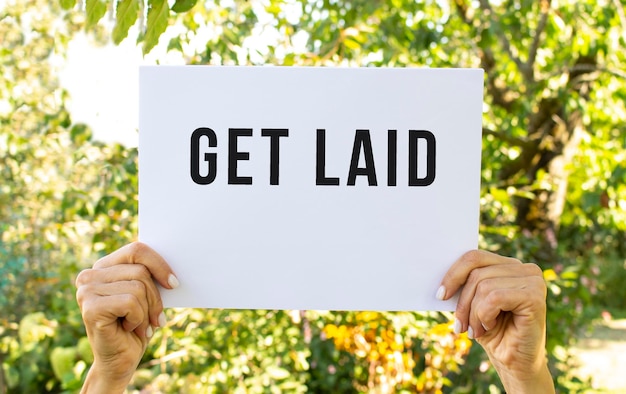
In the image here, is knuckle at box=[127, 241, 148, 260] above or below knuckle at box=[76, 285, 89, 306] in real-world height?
above

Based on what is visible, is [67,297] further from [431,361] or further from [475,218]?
[475,218]

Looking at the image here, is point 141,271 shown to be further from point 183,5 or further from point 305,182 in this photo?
point 183,5

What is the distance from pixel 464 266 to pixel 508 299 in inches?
3.4

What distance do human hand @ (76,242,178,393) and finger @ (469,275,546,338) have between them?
1.63ft

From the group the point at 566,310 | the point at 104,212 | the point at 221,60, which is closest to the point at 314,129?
the point at 221,60

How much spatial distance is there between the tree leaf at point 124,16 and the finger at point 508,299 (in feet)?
2.44

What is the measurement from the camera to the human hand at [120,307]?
967mm

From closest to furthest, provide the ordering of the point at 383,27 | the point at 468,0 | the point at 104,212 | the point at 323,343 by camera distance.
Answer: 1. the point at 104,212
2. the point at 323,343
3. the point at 383,27
4. the point at 468,0

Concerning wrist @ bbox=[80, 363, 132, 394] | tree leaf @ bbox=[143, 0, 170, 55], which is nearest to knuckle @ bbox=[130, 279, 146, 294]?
wrist @ bbox=[80, 363, 132, 394]

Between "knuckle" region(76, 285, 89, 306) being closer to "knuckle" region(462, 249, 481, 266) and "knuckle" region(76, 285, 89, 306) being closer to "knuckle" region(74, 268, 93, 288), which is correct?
"knuckle" region(74, 268, 93, 288)

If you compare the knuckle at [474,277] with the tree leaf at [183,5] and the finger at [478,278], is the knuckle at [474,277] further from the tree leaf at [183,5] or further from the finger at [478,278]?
the tree leaf at [183,5]

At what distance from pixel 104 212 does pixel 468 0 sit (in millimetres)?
2191

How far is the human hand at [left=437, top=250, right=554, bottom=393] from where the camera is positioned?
0.98 metres

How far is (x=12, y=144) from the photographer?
3170 millimetres
